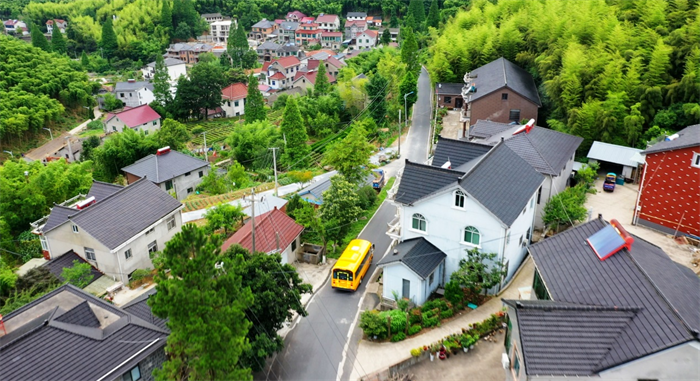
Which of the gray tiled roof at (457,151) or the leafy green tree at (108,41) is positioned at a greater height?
the leafy green tree at (108,41)

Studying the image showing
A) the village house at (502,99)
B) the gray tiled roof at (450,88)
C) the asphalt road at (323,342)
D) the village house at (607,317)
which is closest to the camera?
the village house at (607,317)

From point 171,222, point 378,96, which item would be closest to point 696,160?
point 171,222

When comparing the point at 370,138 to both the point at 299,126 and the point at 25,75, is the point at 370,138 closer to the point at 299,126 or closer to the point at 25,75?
the point at 299,126

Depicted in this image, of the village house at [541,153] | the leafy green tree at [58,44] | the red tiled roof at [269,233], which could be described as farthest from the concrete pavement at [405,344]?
the leafy green tree at [58,44]

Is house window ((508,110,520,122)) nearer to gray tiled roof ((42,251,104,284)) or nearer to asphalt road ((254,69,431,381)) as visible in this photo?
asphalt road ((254,69,431,381))

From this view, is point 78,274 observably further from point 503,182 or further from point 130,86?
point 130,86

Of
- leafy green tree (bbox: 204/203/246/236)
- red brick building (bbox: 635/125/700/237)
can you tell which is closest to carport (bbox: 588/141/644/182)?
red brick building (bbox: 635/125/700/237)

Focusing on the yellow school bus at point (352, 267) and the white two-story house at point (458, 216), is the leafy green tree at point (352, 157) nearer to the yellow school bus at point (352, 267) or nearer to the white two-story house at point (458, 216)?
the yellow school bus at point (352, 267)
